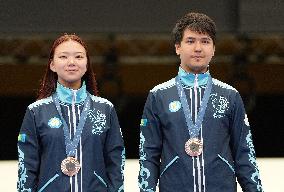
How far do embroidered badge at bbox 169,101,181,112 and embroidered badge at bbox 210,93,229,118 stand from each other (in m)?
0.18

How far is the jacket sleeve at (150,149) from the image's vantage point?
152 inches

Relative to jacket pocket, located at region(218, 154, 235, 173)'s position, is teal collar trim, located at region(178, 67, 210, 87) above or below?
above

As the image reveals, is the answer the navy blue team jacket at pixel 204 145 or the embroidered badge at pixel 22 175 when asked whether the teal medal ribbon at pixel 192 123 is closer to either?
the navy blue team jacket at pixel 204 145

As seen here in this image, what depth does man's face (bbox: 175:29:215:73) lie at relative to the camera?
3.91m

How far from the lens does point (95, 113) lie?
3.94m

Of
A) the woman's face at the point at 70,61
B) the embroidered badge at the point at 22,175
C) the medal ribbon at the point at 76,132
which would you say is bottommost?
the embroidered badge at the point at 22,175

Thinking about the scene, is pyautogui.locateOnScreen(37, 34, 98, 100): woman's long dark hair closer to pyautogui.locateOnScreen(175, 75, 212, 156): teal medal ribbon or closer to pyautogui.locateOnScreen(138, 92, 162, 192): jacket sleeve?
pyautogui.locateOnScreen(138, 92, 162, 192): jacket sleeve

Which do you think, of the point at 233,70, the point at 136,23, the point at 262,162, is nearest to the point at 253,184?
the point at 262,162

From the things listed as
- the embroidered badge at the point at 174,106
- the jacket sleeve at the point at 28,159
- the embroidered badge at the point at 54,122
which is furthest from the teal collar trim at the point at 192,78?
the jacket sleeve at the point at 28,159

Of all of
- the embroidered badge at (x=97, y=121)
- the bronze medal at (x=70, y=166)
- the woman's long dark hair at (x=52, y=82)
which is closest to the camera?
the bronze medal at (x=70, y=166)

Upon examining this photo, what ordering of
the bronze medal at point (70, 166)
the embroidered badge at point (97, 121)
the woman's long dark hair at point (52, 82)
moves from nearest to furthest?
1. the bronze medal at point (70, 166)
2. the embroidered badge at point (97, 121)
3. the woman's long dark hair at point (52, 82)

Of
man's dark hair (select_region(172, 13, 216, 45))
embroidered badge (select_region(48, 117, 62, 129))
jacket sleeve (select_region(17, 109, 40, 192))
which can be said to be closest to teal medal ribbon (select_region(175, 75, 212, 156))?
man's dark hair (select_region(172, 13, 216, 45))

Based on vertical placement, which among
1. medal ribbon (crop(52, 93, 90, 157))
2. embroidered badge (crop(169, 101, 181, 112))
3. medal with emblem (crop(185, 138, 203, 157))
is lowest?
medal with emblem (crop(185, 138, 203, 157))

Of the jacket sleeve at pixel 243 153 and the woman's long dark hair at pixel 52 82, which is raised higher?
the woman's long dark hair at pixel 52 82
